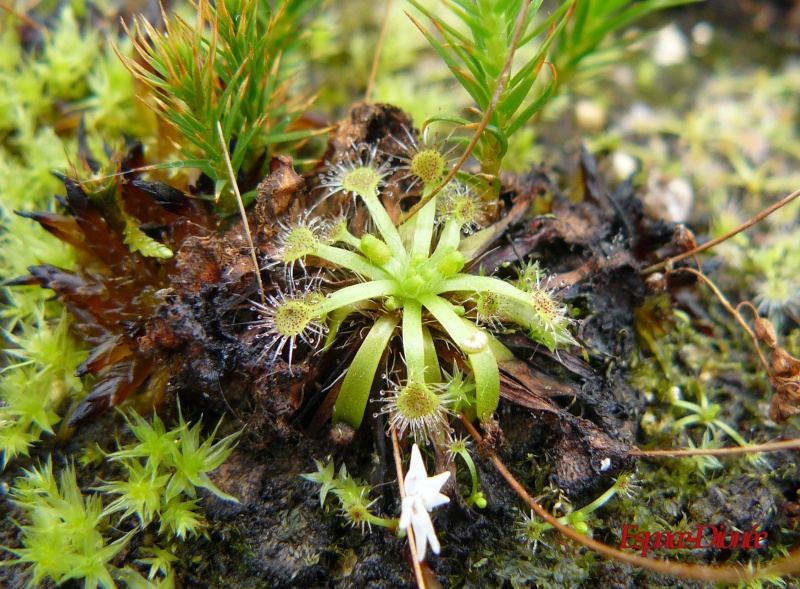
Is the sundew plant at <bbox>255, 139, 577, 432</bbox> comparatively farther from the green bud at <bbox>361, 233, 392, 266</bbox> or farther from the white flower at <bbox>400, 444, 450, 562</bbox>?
the white flower at <bbox>400, 444, 450, 562</bbox>

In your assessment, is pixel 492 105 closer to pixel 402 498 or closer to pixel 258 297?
pixel 258 297

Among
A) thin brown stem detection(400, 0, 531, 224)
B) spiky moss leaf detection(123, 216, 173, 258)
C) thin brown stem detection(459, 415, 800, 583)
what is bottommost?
thin brown stem detection(459, 415, 800, 583)

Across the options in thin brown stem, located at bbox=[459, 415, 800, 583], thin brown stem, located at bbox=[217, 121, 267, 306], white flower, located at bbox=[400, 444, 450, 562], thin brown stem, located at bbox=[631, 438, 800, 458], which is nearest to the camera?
thin brown stem, located at bbox=[459, 415, 800, 583]

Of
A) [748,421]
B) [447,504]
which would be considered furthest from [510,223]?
[748,421]

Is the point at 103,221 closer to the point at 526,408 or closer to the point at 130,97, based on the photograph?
the point at 130,97

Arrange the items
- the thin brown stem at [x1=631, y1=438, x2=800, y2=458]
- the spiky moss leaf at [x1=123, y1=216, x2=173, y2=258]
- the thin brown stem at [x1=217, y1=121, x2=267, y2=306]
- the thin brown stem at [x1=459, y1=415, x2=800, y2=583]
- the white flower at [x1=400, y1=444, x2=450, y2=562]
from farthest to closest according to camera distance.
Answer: the spiky moss leaf at [x1=123, y1=216, x2=173, y2=258] < the thin brown stem at [x1=217, y1=121, x2=267, y2=306] < the thin brown stem at [x1=631, y1=438, x2=800, y2=458] < the white flower at [x1=400, y1=444, x2=450, y2=562] < the thin brown stem at [x1=459, y1=415, x2=800, y2=583]

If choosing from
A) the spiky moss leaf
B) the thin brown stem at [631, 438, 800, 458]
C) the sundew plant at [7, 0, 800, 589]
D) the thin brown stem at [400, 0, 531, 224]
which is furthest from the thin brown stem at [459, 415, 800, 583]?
the spiky moss leaf
